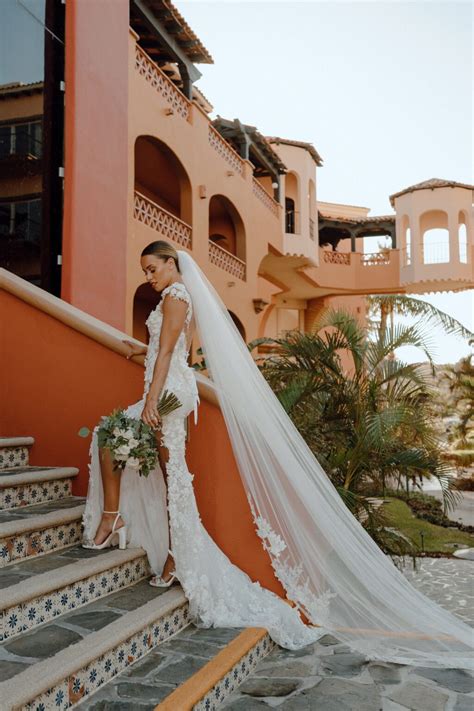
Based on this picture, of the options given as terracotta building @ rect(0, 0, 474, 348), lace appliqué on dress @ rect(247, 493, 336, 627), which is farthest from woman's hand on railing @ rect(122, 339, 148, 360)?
terracotta building @ rect(0, 0, 474, 348)

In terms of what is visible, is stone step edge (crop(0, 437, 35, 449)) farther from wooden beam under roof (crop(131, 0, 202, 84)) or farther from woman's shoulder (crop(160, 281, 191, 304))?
wooden beam under roof (crop(131, 0, 202, 84))

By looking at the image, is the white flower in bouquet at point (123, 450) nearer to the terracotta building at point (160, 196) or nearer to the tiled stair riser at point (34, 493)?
the tiled stair riser at point (34, 493)

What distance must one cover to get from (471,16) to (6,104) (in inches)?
186

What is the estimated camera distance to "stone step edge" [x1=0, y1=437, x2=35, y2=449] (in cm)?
466

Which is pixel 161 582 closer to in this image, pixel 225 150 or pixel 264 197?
pixel 225 150

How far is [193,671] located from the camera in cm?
312

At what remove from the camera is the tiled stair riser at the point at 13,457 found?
4703mm

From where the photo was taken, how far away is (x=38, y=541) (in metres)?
3.75

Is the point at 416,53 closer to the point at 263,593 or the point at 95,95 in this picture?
the point at 95,95

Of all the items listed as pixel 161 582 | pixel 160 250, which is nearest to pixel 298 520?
pixel 161 582

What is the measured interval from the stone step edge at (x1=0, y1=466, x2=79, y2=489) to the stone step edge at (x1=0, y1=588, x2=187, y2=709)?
1213mm

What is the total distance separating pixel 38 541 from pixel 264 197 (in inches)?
562

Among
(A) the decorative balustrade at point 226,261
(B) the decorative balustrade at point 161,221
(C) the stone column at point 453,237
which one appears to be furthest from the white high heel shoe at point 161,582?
(C) the stone column at point 453,237

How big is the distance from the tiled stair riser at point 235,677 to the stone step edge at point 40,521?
1356 mm
